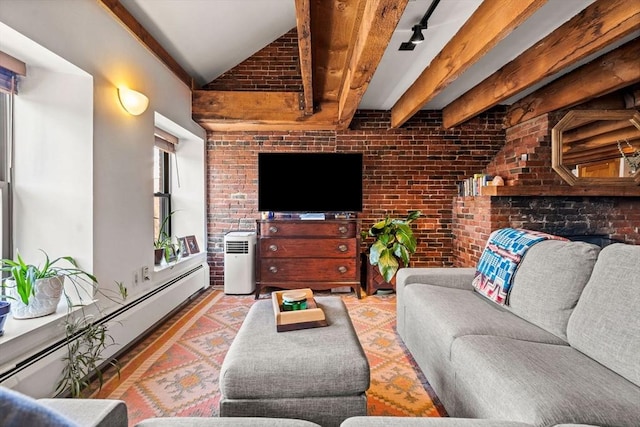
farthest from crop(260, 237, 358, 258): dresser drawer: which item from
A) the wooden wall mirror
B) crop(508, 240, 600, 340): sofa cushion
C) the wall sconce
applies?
the wooden wall mirror

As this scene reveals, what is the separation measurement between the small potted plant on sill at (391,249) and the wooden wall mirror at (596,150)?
1.77m

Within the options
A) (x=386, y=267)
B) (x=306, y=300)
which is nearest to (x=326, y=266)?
(x=386, y=267)

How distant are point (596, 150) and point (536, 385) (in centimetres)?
357

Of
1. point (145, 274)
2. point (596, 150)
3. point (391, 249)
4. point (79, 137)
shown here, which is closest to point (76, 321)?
point (145, 274)

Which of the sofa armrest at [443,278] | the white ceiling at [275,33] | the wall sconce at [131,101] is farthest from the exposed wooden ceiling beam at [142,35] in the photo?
the sofa armrest at [443,278]

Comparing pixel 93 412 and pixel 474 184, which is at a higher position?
pixel 474 184

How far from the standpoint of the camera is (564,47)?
7.29ft

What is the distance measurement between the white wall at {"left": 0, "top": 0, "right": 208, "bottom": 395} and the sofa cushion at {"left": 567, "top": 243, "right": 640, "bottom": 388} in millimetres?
2509

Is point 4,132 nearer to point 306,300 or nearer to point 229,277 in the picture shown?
point 306,300

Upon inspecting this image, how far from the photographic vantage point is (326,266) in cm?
346

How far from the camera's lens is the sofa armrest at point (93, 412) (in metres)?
0.77

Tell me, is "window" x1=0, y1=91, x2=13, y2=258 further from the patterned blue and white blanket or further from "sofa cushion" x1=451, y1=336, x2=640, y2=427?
the patterned blue and white blanket

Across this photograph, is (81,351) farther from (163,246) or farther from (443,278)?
(443,278)

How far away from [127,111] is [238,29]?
4.51ft
